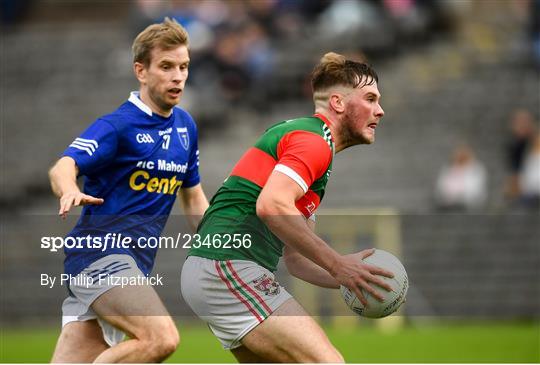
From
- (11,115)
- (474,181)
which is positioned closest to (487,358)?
(474,181)

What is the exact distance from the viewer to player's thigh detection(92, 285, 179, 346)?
6.47m

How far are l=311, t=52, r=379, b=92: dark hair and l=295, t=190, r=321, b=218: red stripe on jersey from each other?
601 mm

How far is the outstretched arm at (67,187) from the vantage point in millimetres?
5953

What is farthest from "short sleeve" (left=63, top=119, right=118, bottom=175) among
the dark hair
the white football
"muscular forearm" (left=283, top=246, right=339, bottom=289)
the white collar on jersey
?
the white football

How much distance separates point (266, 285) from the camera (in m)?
5.99

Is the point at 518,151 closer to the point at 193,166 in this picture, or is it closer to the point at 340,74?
the point at 193,166

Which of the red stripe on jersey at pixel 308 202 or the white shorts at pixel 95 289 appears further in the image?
the white shorts at pixel 95 289

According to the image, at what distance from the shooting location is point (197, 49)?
20250mm

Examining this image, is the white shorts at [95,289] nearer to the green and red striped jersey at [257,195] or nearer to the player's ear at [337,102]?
the green and red striped jersey at [257,195]

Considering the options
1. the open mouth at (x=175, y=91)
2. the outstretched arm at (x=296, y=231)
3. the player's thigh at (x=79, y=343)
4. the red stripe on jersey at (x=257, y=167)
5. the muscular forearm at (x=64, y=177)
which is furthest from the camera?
the open mouth at (x=175, y=91)

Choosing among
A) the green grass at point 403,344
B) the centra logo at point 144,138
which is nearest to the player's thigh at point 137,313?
the centra logo at point 144,138

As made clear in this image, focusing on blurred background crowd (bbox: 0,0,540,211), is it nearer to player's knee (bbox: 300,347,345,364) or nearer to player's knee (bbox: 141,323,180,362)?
player's knee (bbox: 141,323,180,362)

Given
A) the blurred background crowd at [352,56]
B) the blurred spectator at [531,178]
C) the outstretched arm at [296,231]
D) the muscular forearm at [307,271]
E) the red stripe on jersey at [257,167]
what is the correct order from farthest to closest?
the blurred background crowd at [352,56] < the blurred spectator at [531,178] < the muscular forearm at [307,271] < the red stripe on jersey at [257,167] < the outstretched arm at [296,231]

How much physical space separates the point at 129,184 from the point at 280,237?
5.15ft
